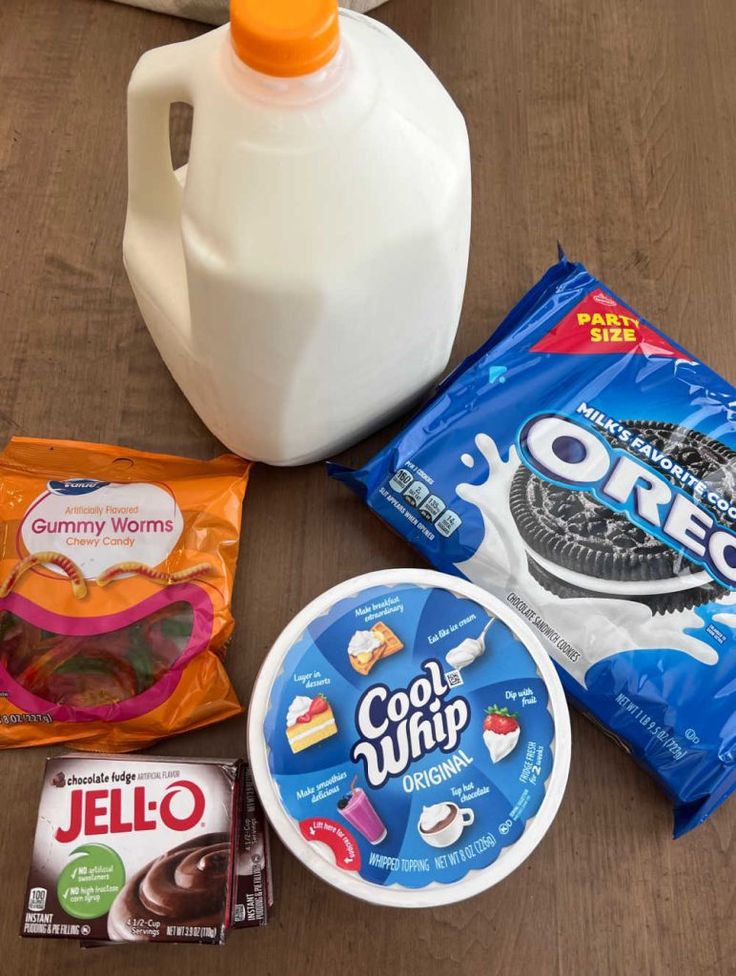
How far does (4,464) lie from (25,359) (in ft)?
0.33

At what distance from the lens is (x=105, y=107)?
2.61ft

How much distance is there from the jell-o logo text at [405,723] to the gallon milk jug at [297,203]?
206 millimetres

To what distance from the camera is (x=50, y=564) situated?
64cm

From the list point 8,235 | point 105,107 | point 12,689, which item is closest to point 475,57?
point 105,107

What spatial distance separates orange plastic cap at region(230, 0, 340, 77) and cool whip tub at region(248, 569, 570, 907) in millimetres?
324

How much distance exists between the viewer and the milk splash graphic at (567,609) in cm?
61

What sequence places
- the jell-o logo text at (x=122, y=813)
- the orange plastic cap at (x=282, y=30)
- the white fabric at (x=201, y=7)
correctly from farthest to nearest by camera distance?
the white fabric at (x=201, y=7)
the jell-o logo text at (x=122, y=813)
the orange plastic cap at (x=282, y=30)

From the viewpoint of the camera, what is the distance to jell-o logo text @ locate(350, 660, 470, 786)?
541mm

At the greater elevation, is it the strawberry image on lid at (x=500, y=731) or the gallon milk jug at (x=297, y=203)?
the gallon milk jug at (x=297, y=203)

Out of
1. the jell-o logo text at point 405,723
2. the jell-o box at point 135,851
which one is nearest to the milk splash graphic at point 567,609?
the jell-o logo text at point 405,723

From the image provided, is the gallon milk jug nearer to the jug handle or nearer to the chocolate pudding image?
the jug handle

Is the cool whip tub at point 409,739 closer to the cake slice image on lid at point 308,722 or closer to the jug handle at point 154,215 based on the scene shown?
the cake slice image on lid at point 308,722

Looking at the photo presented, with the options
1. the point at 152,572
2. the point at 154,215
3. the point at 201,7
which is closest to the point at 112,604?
the point at 152,572

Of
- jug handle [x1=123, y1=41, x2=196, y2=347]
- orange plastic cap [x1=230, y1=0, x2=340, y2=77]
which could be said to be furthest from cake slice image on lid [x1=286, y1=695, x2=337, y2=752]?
orange plastic cap [x1=230, y1=0, x2=340, y2=77]
